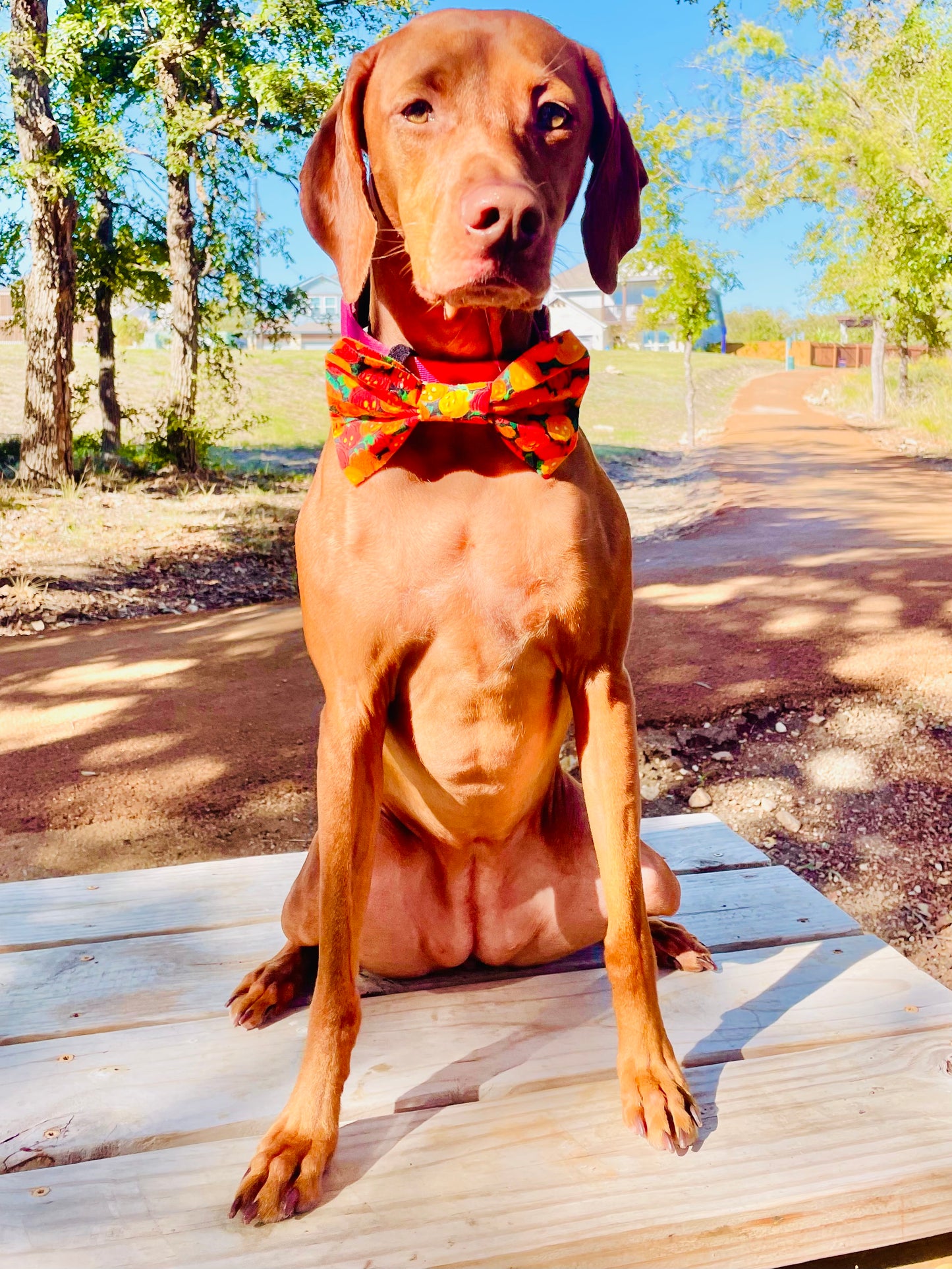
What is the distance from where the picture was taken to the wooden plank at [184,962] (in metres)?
1.96

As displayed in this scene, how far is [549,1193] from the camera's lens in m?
1.52

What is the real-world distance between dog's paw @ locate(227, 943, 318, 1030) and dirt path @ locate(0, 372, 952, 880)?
174cm

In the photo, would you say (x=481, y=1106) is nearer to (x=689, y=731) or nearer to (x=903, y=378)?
(x=689, y=731)

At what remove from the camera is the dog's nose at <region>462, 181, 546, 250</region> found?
1.44 metres

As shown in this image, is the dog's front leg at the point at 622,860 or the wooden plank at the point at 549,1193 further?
the dog's front leg at the point at 622,860

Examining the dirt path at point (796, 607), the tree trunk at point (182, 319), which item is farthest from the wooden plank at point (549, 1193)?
the tree trunk at point (182, 319)

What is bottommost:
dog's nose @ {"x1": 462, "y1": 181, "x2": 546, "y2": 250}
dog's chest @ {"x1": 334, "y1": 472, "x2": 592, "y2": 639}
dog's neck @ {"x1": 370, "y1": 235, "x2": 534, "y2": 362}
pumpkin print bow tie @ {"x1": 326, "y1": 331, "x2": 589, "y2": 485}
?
dog's chest @ {"x1": 334, "y1": 472, "x2": 592, "y2": 639}

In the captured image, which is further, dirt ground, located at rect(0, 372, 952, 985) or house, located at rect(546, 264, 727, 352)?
house, located at rect(546, 264, 727, 352)

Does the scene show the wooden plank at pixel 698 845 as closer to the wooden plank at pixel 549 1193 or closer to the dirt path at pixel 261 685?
the wooden plank at pixel 549 1193

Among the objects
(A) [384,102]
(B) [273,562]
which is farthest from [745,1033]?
(B) [273,562]

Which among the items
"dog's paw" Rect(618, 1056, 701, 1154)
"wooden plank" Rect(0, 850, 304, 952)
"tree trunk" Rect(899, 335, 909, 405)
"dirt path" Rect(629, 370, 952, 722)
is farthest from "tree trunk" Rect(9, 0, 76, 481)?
"tree trunk" Rect(899, 335, 909, 405)

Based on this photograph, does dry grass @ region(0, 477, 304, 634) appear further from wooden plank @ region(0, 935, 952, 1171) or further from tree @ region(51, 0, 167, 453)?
wooden plank @ region(0, 935, 952, 1171)

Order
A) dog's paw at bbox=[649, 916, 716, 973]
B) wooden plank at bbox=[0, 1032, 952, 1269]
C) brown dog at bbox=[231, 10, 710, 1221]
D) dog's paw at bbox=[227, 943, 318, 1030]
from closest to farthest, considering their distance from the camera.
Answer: wooden plank at bbox=[0, 1032, 952, 1269]
brown dog at bbox=[231, 10, 710, 1221]
dog's paw at bbox=[227, 943, 318, 1030]
dog's paw at bbox=[649, 916, 716, 973]

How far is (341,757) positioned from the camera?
1.69 meters
